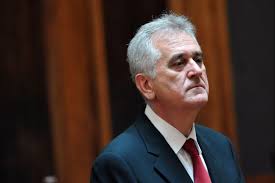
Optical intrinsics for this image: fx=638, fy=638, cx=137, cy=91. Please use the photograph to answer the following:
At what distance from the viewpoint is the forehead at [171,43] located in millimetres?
2432

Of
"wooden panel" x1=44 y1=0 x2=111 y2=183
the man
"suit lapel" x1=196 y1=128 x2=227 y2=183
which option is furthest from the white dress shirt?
"wooden panel" x1=44 y1=0 x2=111 y2=183

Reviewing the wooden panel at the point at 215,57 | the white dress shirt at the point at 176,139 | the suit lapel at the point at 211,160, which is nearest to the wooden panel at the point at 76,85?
the wooden panel at the point at 215,57

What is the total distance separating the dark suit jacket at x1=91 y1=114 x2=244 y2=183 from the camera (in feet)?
7.51

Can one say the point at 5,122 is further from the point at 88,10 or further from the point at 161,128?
the point at 161,128

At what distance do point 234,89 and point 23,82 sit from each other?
1471 millimetres

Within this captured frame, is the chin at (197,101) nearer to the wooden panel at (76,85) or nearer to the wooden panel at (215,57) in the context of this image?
the wooden panel at (76,85)

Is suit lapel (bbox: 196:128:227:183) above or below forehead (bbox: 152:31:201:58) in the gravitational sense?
below

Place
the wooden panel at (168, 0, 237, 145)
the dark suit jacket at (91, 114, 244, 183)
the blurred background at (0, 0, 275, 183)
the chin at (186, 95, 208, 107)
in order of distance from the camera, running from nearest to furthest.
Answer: the dark suit jacket at (91, 114, 244, 183) → the chin at (186, 95, 208, 107) → the blurred background at (0, 0, 275, 183) → the wooden panel at (168, 0, 237, 145)

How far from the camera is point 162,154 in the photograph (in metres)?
2.41

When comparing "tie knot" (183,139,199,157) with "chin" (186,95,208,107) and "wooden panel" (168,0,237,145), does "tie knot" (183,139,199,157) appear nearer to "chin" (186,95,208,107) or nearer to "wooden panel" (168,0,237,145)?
"chin" (186,95,208,107)

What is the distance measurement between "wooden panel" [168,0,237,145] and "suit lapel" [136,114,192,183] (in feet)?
5.40

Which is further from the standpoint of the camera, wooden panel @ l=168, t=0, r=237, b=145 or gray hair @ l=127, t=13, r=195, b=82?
wooden panel @ l=168, t=0, r=237, b=145

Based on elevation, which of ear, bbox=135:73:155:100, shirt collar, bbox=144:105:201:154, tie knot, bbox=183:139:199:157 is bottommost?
tie knot, bbox=183:139:199:157

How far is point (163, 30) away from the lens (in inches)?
97.2
